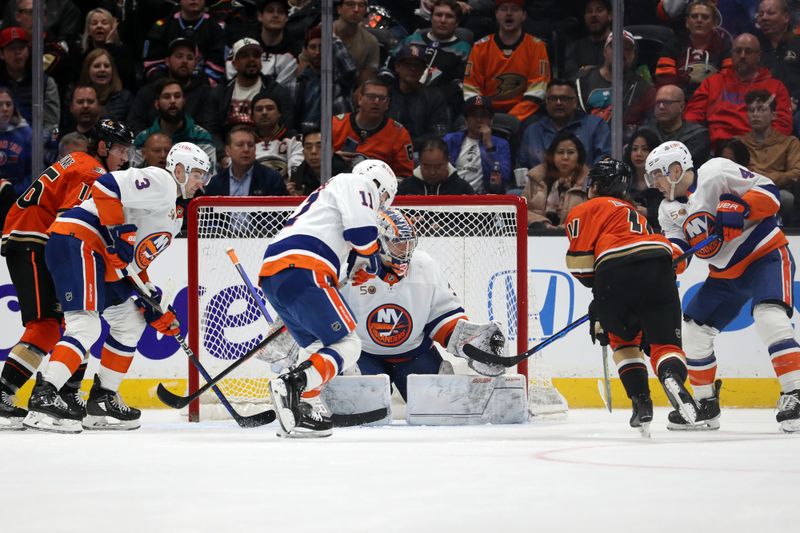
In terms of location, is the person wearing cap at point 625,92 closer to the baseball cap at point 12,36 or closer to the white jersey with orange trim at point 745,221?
the white jersey with orange trim at point 745,221

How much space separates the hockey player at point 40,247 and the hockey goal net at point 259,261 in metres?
0.65

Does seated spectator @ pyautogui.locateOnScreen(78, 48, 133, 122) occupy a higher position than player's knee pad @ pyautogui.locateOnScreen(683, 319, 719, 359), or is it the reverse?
seated spectator @ pyautogui.locateOnScreen(78, 48, 133, 122)

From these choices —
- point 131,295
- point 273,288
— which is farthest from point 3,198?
point 273,288

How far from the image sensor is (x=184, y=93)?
657 centimetres

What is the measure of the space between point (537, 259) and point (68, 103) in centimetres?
279

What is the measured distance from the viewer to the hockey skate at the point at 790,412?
3.95m

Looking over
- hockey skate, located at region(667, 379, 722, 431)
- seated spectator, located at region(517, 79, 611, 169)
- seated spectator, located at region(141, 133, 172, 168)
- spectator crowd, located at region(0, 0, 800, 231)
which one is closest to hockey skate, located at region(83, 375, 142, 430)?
spectator crowd, located at region(0, 0, 800, 231)

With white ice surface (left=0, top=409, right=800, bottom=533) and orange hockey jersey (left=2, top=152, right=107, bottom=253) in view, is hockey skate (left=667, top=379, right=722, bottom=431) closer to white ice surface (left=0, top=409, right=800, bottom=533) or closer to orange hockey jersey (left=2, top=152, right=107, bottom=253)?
white ice surface (left=0, top=409, right=800, bottom=533)

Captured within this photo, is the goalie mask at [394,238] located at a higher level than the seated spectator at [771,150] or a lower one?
lower

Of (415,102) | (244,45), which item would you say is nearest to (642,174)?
(415,102)

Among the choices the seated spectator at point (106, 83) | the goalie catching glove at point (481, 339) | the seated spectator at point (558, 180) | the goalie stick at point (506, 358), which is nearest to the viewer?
the goalie stick at point (506, 358)

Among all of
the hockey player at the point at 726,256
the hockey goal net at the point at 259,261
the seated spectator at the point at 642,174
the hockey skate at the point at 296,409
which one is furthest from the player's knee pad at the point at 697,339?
the seated spectator at the point at 642,174

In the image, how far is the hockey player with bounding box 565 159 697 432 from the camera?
3.84 m

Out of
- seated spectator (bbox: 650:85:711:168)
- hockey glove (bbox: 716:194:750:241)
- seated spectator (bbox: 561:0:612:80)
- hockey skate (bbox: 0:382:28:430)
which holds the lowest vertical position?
hockey skate (bbox: 0:382:28:430)
